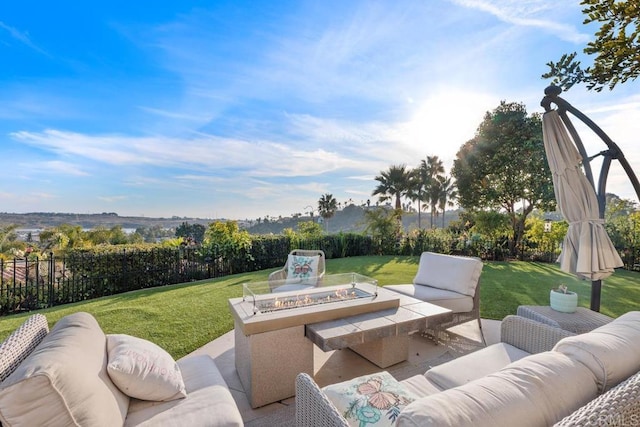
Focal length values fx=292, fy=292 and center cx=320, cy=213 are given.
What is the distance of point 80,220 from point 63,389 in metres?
13.0

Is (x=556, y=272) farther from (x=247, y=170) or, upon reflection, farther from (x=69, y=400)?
(x=247, y=170)

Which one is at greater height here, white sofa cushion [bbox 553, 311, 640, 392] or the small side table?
white sofa cushion [bbox 553, 311, 640, 392]

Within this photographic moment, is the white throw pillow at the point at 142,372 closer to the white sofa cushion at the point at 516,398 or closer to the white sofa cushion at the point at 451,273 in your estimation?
the white sofa cushion at the point at 516,398

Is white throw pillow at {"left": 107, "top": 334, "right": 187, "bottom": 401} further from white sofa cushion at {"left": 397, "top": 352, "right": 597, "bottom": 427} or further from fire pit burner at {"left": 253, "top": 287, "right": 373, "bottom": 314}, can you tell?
white sofa cushion at {"left": 397, "top": 352, "right": 597, "bottom": 427}

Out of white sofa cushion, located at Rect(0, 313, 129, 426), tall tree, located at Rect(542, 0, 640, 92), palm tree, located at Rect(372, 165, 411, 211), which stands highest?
palm tree, located at Rect(372, 165, 411, 211)

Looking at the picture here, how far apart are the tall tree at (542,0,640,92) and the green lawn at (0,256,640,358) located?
348 centimetres

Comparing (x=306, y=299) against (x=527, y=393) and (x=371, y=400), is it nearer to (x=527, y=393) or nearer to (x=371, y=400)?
(x=371, y=400)

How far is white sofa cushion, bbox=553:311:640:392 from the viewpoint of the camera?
4.13 ft

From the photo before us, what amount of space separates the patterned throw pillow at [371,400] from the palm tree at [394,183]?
62.5 feet

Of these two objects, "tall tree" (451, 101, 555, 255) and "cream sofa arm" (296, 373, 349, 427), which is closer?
"cream sofa arm" (296, 373, 349, 427)

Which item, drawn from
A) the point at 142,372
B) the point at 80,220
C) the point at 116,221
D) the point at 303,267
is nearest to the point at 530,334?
the point at 142,372

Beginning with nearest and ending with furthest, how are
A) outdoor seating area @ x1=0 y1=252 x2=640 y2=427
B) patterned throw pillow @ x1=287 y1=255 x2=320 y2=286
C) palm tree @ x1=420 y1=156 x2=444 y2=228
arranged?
1. outdoor seating area @ x1=0 y1=252 x2=640 y2=427
2. patterned throw pillow @ x1=287 y1=255 x2=320 y2=286
3. palm tree @ x1=420 y1=156 x2=444 y2=228

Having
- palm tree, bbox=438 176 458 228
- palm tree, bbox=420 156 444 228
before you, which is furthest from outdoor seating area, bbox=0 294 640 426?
palm tree, bbox=438 176 458 228

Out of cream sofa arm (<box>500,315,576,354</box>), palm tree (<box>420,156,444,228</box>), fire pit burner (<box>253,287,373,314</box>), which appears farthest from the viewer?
palm tree (<box>420,156,444,228</box>)
